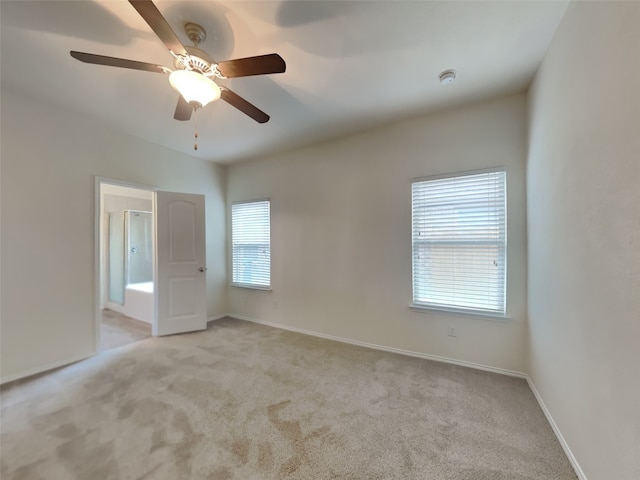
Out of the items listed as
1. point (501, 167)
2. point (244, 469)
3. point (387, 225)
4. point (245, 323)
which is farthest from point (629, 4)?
point (245, 323)

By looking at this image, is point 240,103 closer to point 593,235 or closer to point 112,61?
point 112,61

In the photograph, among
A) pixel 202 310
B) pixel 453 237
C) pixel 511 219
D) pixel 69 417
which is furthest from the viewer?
pixel 202 310

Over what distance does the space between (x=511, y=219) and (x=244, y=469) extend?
288 cm

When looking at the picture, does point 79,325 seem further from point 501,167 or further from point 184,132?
point 501,167

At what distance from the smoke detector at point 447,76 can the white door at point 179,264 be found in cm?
342

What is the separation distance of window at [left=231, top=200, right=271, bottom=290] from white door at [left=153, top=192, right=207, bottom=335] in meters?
0.64

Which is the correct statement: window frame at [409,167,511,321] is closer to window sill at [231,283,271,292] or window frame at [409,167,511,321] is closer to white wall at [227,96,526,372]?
white wall at [227,96,526,372]

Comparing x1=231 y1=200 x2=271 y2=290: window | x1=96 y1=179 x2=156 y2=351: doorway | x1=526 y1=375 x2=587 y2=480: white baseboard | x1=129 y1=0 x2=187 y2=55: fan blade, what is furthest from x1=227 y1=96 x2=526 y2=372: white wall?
x1=96 y1=179 x2=156 y2=351: doorway

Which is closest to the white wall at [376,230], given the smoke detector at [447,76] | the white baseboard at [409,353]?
the white baseboard at [409,353]

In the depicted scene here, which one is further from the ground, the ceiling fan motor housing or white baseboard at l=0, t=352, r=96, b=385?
the ceiling fan motor housing

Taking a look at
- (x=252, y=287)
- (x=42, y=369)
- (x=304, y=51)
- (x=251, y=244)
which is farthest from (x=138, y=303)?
(x=304, y=51)

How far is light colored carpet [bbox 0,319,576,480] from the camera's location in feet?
4.58

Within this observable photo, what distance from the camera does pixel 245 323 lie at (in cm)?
395

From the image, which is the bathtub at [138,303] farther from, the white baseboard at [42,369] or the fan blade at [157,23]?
the fan blade at [157,23]
